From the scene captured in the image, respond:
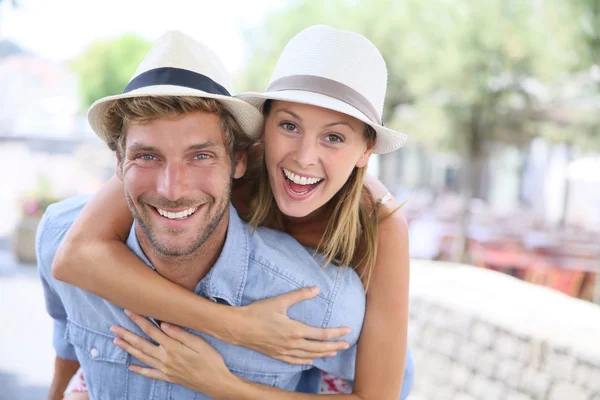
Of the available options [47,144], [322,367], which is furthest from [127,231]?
[47,144]

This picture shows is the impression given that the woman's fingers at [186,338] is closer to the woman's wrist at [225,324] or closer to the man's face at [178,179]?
the woman's wrist at [225,324]

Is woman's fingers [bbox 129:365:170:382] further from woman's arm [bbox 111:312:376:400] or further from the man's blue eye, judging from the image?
the man's blue eye

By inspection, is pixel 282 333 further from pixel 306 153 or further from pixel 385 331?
pixel 306 153

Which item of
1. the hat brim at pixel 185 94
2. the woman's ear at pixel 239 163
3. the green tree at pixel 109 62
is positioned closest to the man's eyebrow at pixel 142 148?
the hat brim at pixel 185 94

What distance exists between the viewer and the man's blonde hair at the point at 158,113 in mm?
1298

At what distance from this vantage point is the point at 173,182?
1294 mm

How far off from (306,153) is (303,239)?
291 millimetres

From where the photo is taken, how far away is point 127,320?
1501 mm

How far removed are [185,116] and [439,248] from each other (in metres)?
7.09

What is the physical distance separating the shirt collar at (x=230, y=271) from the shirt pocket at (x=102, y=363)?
0.77ft

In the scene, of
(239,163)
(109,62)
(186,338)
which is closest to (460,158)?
(239,163)

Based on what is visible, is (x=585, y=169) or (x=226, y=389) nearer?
(x=226, y=389)

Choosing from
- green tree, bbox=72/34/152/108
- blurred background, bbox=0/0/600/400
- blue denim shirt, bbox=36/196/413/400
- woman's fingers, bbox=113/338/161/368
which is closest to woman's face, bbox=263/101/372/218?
blue denim shirt, bbox=36/196/413/400

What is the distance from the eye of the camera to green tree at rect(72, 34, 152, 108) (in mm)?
18266
